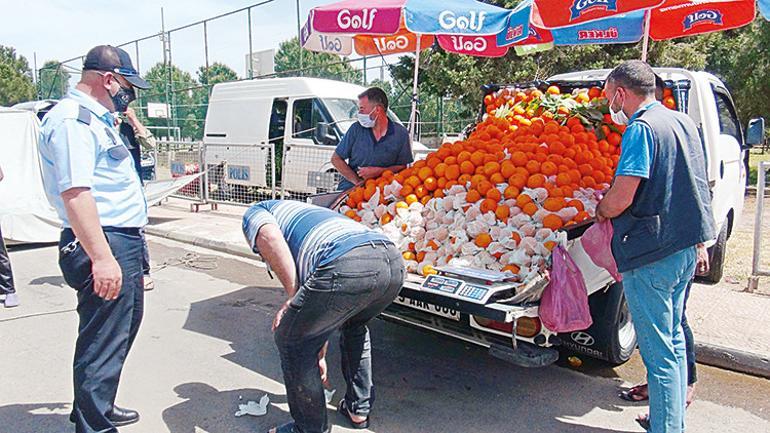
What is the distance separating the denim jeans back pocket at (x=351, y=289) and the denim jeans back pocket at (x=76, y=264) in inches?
48.5

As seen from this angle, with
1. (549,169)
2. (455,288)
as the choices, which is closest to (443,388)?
(455,288)

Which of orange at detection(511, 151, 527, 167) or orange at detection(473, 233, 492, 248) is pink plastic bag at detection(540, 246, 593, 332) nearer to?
orange at detection(473, 233, 492, 248)

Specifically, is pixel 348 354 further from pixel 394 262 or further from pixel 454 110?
pixel 454 110

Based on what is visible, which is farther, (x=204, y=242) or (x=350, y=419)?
(x=204, y=242)

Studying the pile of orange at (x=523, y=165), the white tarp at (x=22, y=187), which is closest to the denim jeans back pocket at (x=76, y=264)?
the pile of orange at (x=523, y=165)

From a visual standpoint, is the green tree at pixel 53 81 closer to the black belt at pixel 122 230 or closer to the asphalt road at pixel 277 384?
the asphalt road at pixel 277 384

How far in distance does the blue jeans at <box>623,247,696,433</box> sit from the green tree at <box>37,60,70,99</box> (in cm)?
3470

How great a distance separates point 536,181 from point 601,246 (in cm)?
93

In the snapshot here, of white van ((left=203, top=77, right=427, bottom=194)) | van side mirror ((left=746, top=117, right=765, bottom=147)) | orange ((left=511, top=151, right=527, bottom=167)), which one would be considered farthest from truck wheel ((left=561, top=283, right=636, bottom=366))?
white van ((left=203, top=77, right=427, bottom=194))

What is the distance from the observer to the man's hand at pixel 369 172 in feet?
18.2

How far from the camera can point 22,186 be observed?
29.0 ft

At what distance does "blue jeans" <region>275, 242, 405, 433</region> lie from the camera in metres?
2.77

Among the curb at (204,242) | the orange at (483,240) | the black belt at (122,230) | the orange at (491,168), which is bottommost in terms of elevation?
the curb at (204,242)

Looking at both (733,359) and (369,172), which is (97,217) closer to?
(369,172)
